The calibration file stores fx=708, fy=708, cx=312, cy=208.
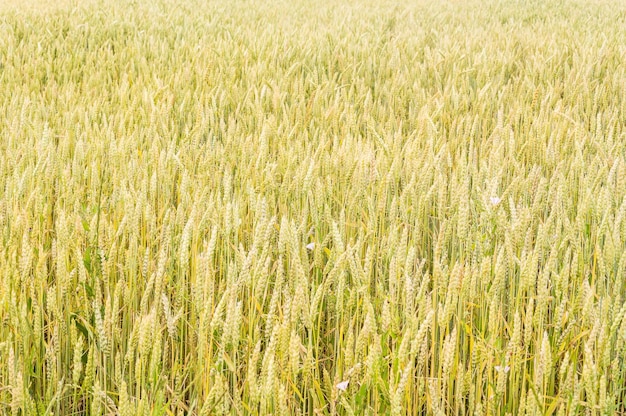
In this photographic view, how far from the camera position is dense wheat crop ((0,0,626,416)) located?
2.98ft

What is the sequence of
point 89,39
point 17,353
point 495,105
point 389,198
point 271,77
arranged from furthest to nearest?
point 89,39
point 271,77
point 495,105
point 389,198
point 17,353

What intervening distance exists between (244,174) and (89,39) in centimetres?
265

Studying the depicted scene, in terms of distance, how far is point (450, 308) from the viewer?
90cm

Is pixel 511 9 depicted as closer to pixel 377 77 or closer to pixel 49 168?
pixel 377 77

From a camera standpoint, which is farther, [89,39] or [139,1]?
[139,1]

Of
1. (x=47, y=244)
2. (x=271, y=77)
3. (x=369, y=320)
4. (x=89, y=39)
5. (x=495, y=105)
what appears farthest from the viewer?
(x=89, y=39)

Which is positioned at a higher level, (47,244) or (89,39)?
(89,39)

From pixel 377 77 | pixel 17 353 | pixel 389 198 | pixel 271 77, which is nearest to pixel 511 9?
pixel 377 77

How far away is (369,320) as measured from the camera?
0.84m

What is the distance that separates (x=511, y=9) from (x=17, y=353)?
6.10m

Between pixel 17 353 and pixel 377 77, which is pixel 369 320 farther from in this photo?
pixel 377 77

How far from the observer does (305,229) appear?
53.2 inches

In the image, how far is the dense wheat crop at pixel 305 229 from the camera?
2.98 feet

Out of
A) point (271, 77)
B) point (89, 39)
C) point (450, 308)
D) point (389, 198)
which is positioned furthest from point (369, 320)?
point (89, 39)
